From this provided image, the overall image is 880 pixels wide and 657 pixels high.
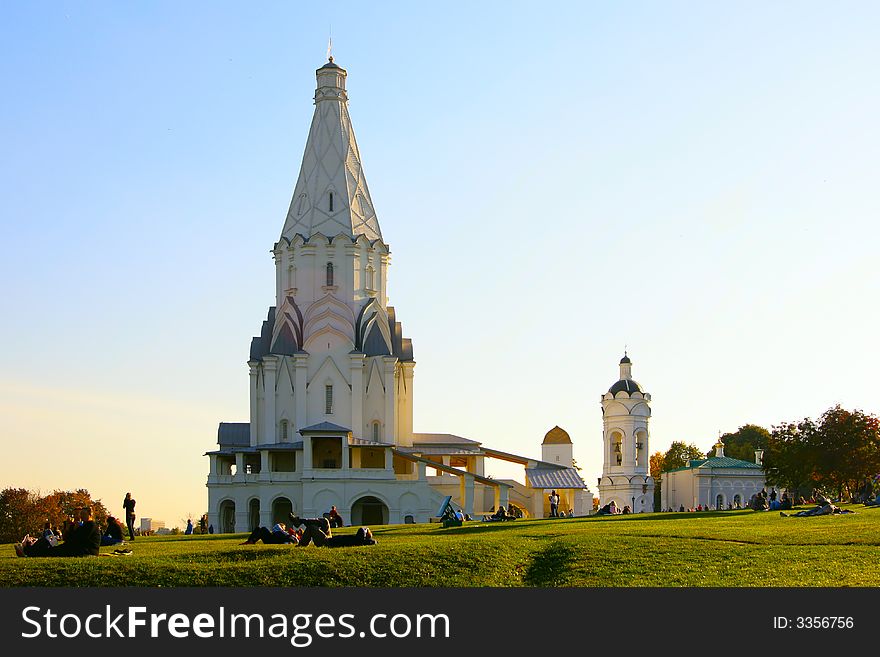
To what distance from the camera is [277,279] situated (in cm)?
9438

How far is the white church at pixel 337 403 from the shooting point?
276ft

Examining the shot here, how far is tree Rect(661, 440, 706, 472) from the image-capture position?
134125 mm

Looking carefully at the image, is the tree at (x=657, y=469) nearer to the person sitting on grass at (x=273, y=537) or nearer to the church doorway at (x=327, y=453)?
the church doorway at (x=327, y=453)

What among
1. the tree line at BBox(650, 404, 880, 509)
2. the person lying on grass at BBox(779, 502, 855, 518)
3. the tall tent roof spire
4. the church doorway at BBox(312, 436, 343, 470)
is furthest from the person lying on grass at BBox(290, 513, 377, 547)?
the tall tent roof spire

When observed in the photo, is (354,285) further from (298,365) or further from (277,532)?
(277,532)

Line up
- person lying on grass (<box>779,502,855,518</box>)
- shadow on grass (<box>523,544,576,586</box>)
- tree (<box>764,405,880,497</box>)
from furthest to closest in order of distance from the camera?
tree (<box>764,405,880,497</box>) → person lying on grass (<box>779,502,855,518</box>) → shadow on grass (<box>523,544,576,586</box>)

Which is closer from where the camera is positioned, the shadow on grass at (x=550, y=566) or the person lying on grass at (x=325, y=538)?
the shadow on grass at (x=550, y=566)

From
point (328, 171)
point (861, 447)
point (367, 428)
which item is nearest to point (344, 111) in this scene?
point (328, 171)

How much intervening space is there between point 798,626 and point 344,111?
74.6 meters

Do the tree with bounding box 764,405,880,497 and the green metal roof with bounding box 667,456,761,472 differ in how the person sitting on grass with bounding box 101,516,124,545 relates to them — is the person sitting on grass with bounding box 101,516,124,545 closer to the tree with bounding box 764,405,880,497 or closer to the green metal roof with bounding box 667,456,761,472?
the tree with bounding box 764,405,880,497

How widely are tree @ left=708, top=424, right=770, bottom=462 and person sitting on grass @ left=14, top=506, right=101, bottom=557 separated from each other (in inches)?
3922

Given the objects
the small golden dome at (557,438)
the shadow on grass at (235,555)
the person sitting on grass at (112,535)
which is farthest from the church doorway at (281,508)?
the shadow on grass at (235,555)

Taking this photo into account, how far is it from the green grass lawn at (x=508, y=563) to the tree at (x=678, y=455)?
9743 cm

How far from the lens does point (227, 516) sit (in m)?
89.0
